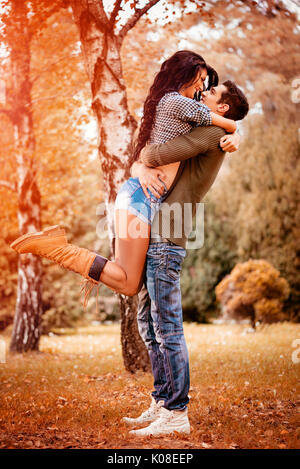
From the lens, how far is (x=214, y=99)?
2953 millimetres

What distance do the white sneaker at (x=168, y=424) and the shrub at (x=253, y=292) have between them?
21.9ft

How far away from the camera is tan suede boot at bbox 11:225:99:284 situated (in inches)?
109

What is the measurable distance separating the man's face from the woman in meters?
0.11

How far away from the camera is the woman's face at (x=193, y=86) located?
2.86 metres

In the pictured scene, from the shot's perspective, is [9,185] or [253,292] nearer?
[9,185]

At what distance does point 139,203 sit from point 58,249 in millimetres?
555

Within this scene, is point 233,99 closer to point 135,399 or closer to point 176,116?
point 176,116

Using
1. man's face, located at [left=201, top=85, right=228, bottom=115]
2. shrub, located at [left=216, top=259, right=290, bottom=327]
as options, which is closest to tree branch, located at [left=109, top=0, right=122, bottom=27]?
man's face, located at [left=201, top=85, right=228, bottom=115]

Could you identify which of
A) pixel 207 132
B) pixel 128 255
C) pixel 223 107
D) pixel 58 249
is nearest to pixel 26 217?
pixel 58 249

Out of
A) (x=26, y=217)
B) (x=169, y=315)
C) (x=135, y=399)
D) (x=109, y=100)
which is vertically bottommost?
(x=135, y=399)

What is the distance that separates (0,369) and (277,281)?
572 centimetres

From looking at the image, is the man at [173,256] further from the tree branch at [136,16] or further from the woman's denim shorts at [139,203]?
the tree branch at [136,16]

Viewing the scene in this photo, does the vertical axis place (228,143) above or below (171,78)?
below

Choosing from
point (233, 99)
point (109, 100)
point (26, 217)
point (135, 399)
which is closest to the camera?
point (233, 99)
